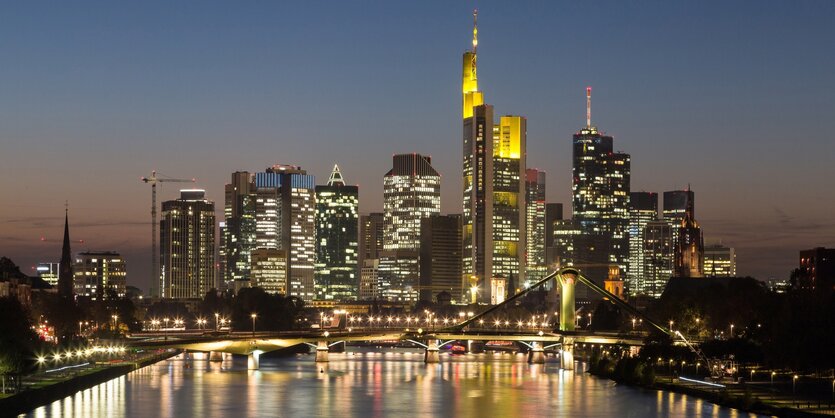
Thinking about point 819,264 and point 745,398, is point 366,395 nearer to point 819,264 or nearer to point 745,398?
point 745,398

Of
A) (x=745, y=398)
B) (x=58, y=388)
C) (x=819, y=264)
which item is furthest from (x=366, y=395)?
(x=819, y=264)

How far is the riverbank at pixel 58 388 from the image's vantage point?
87188mm

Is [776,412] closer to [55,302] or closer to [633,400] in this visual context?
[633,400]

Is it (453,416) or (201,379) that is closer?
(453,416)

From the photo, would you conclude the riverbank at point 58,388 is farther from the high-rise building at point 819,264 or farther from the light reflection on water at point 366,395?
the high-rise building at point 819,264

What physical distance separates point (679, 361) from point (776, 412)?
44.5 meters

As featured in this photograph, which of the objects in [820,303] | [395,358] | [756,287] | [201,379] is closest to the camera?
[820,303]

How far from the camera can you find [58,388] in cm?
10050

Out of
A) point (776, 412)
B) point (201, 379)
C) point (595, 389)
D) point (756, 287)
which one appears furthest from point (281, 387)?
point (756, 287)

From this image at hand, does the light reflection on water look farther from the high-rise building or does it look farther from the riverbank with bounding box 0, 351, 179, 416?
the high-rise building

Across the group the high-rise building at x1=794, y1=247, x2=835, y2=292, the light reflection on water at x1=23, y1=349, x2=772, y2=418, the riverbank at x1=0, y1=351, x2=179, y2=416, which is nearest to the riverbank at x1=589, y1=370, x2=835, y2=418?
the light reflection on water at x1=23, y1=349, x2=772, y2=418

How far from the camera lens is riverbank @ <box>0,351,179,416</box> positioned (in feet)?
286

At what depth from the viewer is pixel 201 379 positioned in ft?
424

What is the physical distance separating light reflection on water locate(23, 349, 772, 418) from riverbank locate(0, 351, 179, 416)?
89cm
